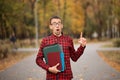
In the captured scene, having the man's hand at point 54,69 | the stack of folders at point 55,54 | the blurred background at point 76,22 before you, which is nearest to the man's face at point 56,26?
the stack of folders at point 55,54

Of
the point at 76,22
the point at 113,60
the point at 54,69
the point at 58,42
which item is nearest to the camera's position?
the point at 54,69

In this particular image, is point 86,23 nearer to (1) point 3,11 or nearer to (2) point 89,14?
(2) point 89,14

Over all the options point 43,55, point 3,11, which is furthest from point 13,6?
point 43,55

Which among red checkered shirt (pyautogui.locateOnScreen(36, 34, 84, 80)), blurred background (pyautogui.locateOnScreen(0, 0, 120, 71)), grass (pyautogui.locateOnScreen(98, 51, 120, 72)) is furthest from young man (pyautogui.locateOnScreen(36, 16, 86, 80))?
blurred background (pyautogui.locateOnScreen(0, 0, 120, 71))

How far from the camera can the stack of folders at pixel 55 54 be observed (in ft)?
12.8

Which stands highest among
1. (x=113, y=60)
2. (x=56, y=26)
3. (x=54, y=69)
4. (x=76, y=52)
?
(x=56, y=26)

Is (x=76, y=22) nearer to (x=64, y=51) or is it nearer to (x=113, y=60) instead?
(x=113, y=60)

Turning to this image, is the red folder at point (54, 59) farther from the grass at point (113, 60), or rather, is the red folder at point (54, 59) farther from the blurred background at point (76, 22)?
the blurred background at point (76, 22)

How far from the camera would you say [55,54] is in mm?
3895

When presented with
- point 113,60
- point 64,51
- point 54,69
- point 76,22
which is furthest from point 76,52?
point 76,22

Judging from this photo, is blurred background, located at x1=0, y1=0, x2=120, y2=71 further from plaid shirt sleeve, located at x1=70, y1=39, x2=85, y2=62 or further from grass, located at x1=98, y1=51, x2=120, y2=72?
plaid shirt sleeve, located at x1=70, y1=39, x2=85, y2=62

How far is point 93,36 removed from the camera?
5150cm

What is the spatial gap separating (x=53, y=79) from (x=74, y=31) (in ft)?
126

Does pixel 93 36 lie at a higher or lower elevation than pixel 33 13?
lower
